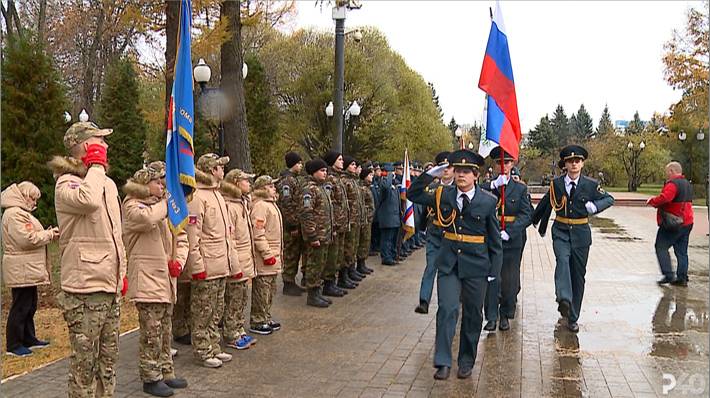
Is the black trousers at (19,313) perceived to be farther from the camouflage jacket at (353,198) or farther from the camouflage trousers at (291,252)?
the camouflage jacket at (353,198)

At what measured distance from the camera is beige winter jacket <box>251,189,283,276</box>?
7785 mm

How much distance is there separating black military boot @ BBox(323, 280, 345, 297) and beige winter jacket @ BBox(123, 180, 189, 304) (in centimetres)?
475

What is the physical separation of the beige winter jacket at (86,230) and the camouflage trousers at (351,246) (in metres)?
6.37

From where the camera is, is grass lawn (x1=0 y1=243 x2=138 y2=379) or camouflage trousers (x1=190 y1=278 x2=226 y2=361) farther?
grass lawn (x1=0 y1=243 x2=138 y2=379)

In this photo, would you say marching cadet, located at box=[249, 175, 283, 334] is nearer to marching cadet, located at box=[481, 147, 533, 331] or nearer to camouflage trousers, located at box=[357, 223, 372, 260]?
marching cadet, located at box=[481, 147, 533, 331]

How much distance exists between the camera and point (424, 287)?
25.4ft

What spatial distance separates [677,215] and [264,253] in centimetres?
781

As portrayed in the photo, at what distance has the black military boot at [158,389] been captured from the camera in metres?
5.66

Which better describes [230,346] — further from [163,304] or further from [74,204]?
[74,204]

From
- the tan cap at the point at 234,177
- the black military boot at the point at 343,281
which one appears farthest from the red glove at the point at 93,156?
the black military boot at the point at 343,281

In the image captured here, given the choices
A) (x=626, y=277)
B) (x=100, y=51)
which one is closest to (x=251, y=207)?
(x=626, y=277)

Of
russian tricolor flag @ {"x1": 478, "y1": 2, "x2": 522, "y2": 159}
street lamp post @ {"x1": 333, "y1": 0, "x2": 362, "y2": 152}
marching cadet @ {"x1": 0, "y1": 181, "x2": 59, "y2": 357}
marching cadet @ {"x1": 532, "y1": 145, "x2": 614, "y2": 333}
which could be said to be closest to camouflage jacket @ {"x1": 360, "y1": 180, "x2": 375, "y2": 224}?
street lamp post @ {"x1": 333, "y1": 0, "x2": 362, "y2": 152}

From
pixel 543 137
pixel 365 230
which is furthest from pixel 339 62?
pixel 543 137

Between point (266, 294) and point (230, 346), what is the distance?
846mm
